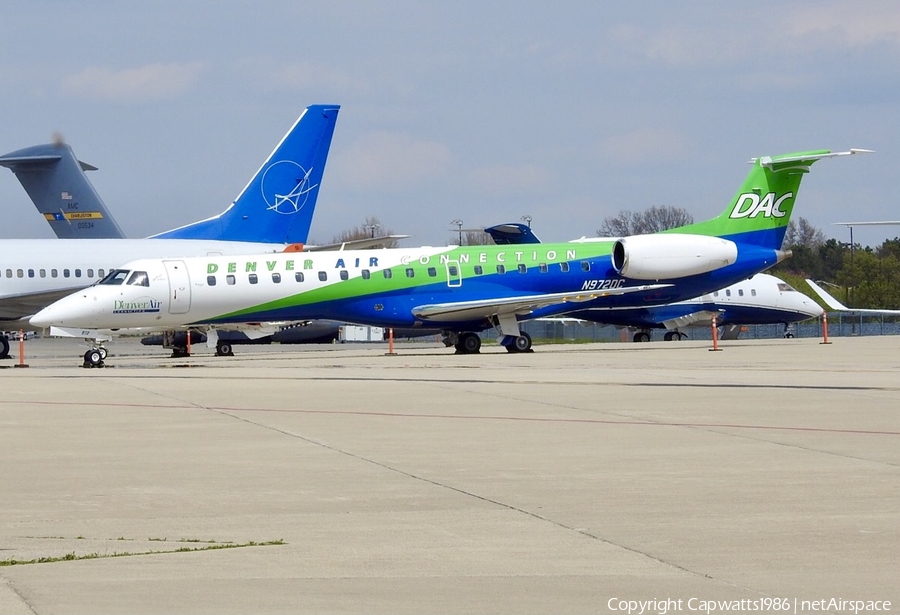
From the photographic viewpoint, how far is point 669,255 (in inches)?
1366

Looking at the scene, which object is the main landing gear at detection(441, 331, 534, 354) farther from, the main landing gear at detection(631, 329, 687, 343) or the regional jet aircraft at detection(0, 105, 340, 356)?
Answer: the main landing gear at detection(631, 329, 687, 343)

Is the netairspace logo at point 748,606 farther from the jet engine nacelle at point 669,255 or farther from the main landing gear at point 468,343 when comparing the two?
the main landing gear at point 468,343

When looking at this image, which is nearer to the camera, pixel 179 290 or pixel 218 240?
pixel 179 290

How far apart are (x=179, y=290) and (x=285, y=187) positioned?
12070 millimetres

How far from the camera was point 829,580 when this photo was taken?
252 inches

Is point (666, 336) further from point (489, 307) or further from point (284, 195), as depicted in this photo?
point (489, 307)

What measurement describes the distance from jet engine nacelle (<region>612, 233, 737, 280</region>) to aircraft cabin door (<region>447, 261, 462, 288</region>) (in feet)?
14.1

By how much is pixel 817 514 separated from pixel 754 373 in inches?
560

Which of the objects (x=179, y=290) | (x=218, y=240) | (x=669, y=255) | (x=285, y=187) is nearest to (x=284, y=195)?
(x=285, y=187)

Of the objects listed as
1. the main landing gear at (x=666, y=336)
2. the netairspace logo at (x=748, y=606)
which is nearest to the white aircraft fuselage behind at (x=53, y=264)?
the main landing gear at (x=666, y=336)

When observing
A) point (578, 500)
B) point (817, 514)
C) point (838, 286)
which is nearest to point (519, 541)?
point (578, 500)

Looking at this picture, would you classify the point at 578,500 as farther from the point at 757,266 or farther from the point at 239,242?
the point at 239,242

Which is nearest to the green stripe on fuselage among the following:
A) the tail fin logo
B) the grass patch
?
the tail fin logo

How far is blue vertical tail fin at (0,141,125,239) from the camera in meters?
62.1
